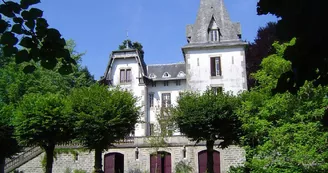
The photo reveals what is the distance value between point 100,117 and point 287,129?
10499 millimetres

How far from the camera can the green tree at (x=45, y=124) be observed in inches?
936

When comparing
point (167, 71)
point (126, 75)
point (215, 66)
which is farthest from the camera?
point (167, 71)

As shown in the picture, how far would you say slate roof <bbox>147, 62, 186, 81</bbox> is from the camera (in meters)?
36.7

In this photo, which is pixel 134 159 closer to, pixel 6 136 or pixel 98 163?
pixel 98 163

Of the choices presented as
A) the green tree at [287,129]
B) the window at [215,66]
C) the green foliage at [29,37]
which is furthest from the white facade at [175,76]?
the green foliage at [29,37]

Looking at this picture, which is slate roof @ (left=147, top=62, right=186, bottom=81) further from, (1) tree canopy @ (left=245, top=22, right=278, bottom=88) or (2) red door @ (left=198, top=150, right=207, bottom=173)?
(2) red door @ (left=198, top=150, right=207, bottom=173)

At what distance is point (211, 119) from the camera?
24.0 m

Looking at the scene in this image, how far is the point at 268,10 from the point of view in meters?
3.74

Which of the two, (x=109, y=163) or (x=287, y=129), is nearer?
(x=287, y=129)

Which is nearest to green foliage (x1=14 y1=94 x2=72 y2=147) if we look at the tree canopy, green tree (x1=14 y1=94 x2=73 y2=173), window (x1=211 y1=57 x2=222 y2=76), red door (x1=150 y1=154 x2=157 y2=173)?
green tree (x1=14 y1=94 x2=73 y2=173)

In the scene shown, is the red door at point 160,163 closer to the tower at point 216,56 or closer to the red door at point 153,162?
the red door at point 153,162

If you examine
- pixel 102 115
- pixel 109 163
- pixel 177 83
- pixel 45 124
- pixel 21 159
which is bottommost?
pixel 109 163

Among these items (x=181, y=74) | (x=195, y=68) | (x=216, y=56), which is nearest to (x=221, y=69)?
(x=216, y=56)

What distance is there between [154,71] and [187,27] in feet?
16.7
